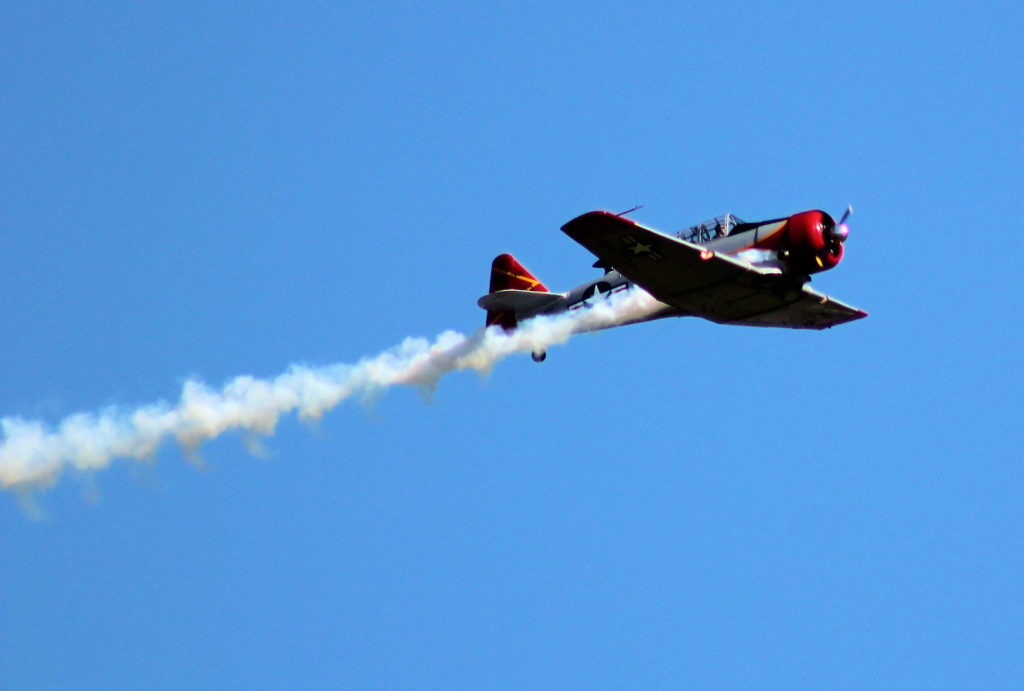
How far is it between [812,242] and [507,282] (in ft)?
28.6

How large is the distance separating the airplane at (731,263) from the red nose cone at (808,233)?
0.06ft

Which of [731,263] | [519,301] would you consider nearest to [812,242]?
[731,263]

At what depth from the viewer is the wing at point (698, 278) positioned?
31.9m

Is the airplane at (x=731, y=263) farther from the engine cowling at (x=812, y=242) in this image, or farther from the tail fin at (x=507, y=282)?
the tail fin at (x=507, y=282)

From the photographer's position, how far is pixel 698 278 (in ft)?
108

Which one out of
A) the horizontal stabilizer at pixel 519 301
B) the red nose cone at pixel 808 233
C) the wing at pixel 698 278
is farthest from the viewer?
the horizontal stabilizer at pixel 519 301

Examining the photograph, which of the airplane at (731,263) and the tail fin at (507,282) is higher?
the tail fin at (507,282)

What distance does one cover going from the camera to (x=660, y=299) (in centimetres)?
3388

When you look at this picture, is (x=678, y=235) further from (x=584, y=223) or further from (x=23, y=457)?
(x=23, y=457)

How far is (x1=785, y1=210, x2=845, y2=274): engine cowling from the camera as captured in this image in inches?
1268

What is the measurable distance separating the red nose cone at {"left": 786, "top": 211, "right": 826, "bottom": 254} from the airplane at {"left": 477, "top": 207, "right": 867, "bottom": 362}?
2cm

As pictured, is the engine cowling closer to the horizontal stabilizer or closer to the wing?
the wing

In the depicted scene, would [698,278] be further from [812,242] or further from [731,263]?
[812,242]

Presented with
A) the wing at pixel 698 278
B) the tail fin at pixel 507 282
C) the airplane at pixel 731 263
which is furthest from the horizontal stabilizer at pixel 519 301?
the wing at pixel 698 278
